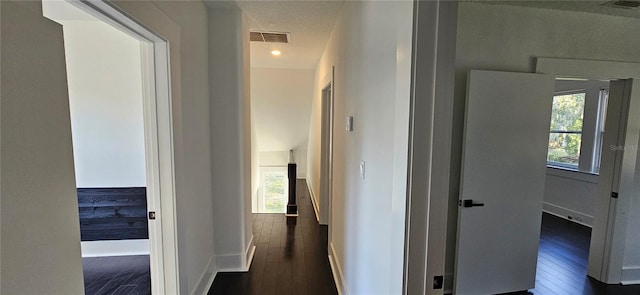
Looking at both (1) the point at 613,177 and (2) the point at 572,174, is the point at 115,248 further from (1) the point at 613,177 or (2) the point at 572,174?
(2) the point at 572,174

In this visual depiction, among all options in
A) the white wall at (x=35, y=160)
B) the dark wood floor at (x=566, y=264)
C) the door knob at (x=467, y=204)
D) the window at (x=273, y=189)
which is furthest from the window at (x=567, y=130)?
the window at (x=273, y=189)

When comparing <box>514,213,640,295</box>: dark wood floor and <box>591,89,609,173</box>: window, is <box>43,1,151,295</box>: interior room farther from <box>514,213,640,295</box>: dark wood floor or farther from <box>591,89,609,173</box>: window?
<box>591,89,609,173</box>: window

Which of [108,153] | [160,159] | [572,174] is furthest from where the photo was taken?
[572,174]

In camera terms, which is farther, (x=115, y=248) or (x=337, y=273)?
(x=115, y=248)

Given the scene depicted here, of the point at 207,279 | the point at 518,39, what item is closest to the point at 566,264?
the point at 518,39

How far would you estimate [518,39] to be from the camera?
7.32 ft

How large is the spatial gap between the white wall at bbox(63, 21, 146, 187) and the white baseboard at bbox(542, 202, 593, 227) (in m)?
5.87

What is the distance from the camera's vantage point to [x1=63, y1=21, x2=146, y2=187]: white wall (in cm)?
278

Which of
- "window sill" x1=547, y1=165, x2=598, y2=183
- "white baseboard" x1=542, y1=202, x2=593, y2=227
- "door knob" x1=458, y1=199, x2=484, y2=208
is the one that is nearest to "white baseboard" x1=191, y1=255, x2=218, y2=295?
"door knob" x1=458, y1=199, x2=484, y2=208

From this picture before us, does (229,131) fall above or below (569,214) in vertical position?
above

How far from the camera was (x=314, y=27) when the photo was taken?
2.82 metres

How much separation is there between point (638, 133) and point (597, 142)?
1.99 meters

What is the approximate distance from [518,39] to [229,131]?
254 cm

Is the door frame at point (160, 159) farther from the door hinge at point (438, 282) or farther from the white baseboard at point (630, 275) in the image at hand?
the white baseboard at point (630, 275)
